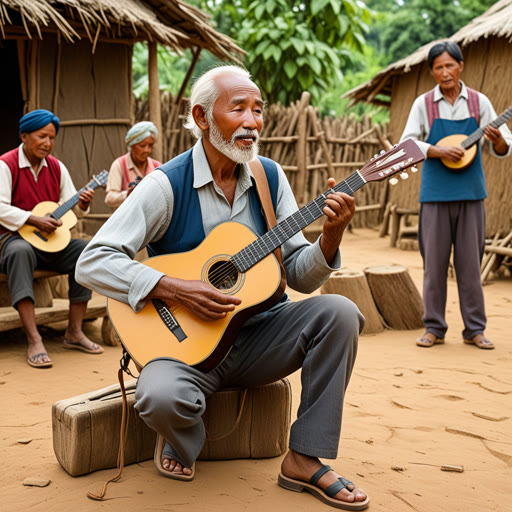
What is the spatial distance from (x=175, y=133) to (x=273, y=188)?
854 centimetres

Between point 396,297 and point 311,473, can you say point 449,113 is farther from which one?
point 311,473

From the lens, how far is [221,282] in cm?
272

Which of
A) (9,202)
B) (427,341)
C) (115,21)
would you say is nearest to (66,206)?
(9,202)

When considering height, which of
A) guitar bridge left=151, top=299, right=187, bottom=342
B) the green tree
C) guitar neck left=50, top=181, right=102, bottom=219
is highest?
the green tree

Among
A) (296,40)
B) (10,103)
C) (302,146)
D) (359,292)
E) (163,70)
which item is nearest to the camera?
(359,292)

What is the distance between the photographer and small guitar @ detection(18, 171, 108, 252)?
15.8 feet

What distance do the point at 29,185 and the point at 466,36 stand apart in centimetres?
605

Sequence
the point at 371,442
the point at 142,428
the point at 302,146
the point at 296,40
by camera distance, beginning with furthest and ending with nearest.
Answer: the point at 296,40
the point at 302,146
the point at 371,442
the point at 142,428

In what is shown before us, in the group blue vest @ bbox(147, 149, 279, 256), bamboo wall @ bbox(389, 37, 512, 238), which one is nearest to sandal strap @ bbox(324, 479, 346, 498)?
blue vest @ bbox(147, 149, 279, 256)

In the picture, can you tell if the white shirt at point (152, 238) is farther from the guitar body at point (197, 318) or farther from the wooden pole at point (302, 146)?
the wooden pole at point (302, 146)

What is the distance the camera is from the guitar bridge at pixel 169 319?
103 inches

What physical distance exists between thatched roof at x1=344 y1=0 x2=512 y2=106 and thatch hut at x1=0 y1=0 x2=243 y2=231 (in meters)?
2.92

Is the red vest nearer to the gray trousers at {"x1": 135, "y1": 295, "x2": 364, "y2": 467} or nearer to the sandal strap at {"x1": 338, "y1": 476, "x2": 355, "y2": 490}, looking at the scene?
the gray trousers at {"x1": 135, "y1": 295, "x2": 364, "y2": 467}

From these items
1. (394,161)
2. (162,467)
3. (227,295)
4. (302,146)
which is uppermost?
(302,146)
